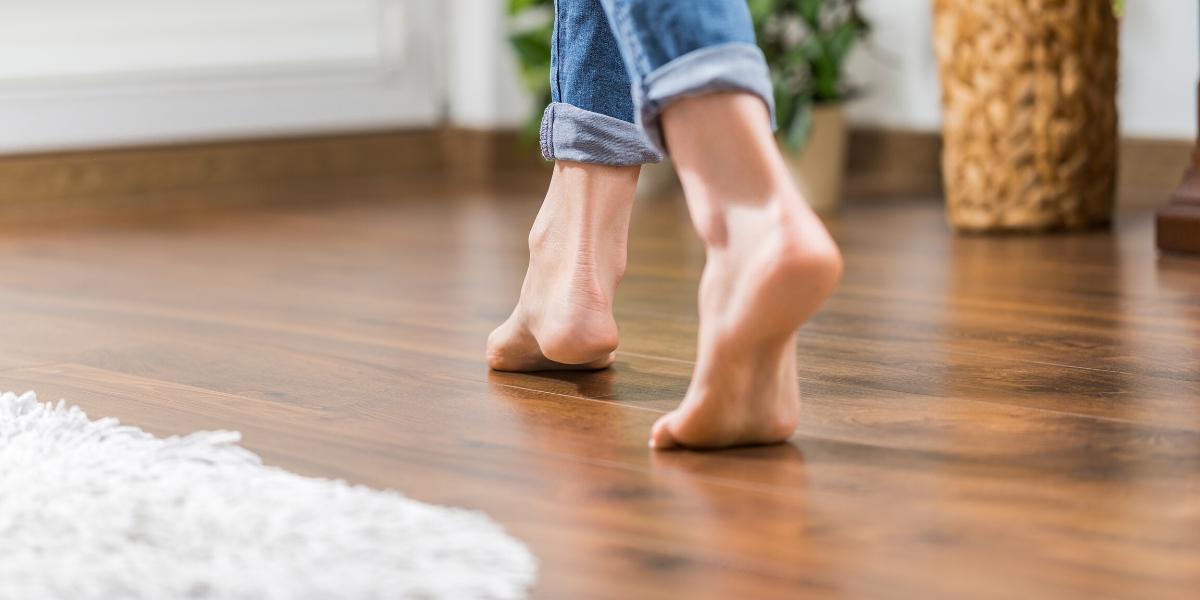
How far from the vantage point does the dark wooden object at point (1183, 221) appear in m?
1.70

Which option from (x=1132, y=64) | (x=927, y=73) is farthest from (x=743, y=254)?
(x=927, y=73)

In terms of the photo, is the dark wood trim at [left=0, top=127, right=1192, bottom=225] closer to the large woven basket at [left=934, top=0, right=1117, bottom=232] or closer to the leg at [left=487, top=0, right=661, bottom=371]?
the large woven basket at [left=934, top=0, right=1117, bottom=232]

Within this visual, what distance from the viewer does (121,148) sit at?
2.50m

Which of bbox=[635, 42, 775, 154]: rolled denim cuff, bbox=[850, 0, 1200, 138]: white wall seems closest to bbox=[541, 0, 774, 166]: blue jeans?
bbox=[635, 42, 775, 154]: rolled denim cuff

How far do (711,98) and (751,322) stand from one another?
0.12 meters

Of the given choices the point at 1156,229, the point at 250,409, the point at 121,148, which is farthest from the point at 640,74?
the point at 121,148

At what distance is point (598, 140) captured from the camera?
101 cm

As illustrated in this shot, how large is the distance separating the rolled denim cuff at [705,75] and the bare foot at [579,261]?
0.25 m

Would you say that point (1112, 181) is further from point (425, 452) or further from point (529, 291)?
point (425, 452)

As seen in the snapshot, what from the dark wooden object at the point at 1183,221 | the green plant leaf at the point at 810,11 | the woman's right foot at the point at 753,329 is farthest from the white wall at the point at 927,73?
the woman's right foot at the point at 753,329

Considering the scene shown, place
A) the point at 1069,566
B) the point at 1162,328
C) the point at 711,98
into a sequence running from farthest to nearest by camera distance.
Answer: the point at 1162,328, the point at 711,98, the point at 1069,566

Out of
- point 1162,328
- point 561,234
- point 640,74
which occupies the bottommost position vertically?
point 1162,328

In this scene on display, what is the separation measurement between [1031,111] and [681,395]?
1.15m

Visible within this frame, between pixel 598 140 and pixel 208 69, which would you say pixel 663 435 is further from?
pixel 208 69
